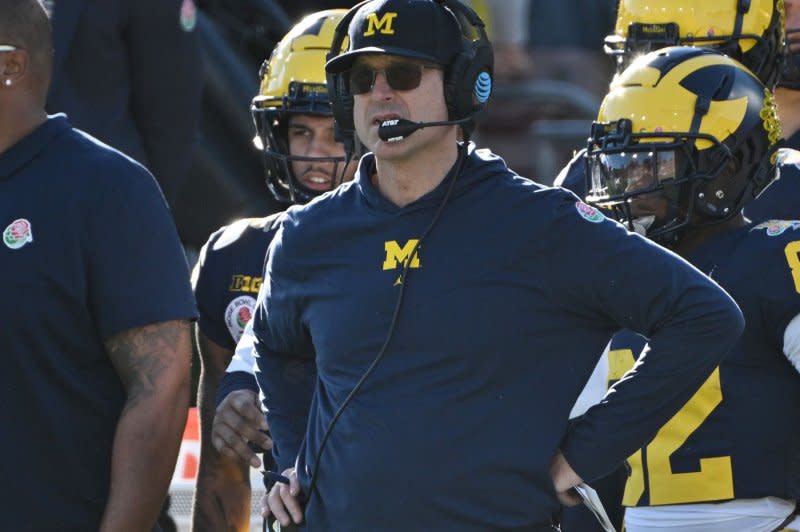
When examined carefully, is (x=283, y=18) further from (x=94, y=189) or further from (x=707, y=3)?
(x=94, y=189)

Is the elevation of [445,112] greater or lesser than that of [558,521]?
greater

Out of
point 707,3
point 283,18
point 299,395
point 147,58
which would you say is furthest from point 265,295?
point 283,18

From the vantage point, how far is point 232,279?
19.5 ft

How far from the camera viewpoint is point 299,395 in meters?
4.71

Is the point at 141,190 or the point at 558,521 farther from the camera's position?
the point at 141,190

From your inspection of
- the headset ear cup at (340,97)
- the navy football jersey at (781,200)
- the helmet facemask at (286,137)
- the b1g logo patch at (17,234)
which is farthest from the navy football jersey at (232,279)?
the navy football jersey at (781,200)

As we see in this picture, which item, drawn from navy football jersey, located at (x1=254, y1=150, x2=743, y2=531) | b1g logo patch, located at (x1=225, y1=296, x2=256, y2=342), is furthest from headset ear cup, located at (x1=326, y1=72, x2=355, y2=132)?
b1g logo patch, located at (x1=225, y1=296, x2=256, y2=342)

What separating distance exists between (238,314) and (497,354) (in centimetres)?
182

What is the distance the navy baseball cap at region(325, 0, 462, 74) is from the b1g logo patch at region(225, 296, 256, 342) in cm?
147

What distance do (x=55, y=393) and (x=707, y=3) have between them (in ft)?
9.07

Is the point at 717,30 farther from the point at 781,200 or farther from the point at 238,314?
the point at 238,314

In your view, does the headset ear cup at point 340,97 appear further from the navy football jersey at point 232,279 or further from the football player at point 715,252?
the navy football jersey at point 232,279

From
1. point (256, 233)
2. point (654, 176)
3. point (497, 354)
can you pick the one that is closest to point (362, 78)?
point (497, 354)

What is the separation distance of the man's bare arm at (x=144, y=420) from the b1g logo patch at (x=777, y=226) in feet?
5.22
